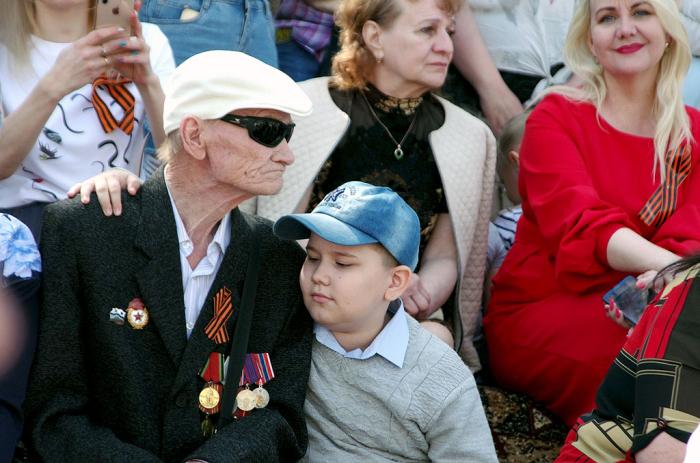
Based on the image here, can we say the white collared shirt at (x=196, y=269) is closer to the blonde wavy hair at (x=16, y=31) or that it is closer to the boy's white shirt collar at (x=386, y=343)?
the boy's white shirt collar at (x=386, y=343)

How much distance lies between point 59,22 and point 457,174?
5.26ft

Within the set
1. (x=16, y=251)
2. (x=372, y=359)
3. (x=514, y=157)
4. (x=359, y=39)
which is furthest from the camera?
(x=514, y=157)

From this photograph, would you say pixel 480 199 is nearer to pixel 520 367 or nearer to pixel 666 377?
pixel 520 367

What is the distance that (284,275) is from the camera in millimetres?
3404

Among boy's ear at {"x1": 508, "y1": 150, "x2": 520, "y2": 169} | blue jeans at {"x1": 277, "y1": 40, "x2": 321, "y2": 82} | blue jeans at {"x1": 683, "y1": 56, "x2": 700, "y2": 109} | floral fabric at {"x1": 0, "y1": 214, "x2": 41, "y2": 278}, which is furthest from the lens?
blue jeans at {"x1": 683, "y1": 56, "x2": 700, "y2": 109}

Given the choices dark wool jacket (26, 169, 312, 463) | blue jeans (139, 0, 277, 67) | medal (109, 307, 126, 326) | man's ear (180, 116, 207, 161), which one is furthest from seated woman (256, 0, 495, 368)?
medal (109, 307, 126, 326)

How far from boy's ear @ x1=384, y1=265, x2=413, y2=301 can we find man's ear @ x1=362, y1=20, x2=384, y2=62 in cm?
136

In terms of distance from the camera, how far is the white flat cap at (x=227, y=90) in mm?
3162

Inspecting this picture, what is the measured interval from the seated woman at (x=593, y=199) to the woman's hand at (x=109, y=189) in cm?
175

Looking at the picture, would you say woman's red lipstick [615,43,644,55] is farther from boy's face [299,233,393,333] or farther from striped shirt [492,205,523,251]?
boy's face [299,233,393,333]

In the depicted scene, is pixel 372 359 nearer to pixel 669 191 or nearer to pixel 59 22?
pixel 669 191

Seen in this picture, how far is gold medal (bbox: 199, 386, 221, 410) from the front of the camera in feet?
10.5

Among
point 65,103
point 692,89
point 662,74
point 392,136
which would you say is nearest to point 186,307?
point 65,103

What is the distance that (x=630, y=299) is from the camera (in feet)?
13.2
